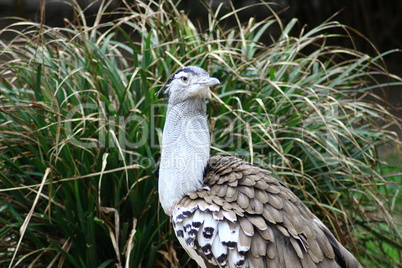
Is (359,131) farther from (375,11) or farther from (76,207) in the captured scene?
(375,11)

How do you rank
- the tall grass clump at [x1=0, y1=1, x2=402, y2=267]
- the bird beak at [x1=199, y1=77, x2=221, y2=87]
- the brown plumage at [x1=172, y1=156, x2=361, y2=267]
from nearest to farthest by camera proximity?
1. the brown plumage at [x1=172, y1=156, x2=361, y2=267]
2. the bird beak at [x1=199, y1=77, x2=221, y2=87]
3. the tall grass clump at [x1=0, y1=1, x2=402, y2=267]

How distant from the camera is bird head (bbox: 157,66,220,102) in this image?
2992 millimetres

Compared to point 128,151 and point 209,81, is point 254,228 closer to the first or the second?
point 209,81

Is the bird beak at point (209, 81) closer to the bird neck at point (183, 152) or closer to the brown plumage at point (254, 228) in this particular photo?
the bird neck at point (183, 152)

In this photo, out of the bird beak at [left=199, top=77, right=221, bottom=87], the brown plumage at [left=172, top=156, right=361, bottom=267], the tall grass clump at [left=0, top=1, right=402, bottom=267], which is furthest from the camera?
the tall grass clump at [left=0, top=1, right=402, bottom=267]

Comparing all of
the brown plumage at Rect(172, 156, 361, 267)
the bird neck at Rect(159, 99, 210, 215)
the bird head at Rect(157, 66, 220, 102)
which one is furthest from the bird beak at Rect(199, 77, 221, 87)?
the brown plumage at Rect(172, 156, 361, 267)

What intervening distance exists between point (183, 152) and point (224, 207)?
41 centimetres

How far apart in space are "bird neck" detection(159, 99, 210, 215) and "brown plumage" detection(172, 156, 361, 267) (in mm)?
81

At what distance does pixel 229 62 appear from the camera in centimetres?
415

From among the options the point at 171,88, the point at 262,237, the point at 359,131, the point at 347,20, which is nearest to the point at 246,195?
the point at 262,237

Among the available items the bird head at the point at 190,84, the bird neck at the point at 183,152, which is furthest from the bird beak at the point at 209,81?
the bird neck at the point at 183,152

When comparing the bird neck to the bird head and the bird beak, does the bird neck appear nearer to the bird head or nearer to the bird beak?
the bird head

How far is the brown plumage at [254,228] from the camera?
9.12 feet

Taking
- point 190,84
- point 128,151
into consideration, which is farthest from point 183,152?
point 128,151
